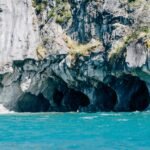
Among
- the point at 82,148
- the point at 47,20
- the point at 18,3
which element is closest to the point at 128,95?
the point at 47,20

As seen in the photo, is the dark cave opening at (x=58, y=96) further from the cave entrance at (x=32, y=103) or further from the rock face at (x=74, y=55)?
the cave entrance at (x=32, y=103)

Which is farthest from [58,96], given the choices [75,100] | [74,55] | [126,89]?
[126,89]

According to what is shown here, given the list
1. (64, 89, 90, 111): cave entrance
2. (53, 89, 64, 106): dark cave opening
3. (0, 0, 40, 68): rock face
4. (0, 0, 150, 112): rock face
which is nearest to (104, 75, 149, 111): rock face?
(0, 0, 150, 112): rock face

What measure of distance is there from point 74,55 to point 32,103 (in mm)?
13111

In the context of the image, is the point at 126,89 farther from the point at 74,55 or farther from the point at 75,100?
the point at 75,100

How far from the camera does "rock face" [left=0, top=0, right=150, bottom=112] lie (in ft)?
245

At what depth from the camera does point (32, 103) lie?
280 feet

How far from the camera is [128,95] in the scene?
7562 centimetres

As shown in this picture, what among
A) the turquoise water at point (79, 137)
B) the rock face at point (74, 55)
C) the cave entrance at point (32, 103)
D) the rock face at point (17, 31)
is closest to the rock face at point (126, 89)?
the rock face at point (74, 55)

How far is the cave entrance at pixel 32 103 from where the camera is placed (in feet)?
275

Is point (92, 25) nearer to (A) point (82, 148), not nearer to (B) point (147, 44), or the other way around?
(B) point (147, 44)

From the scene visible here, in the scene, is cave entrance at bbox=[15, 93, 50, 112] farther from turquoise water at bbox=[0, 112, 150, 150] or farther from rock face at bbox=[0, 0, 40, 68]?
turquoise water at bbox=[0, 112, 150, 150]

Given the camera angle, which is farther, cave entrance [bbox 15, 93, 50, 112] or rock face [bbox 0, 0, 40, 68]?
cave entrance [bbox 15, 93, 50, 112]

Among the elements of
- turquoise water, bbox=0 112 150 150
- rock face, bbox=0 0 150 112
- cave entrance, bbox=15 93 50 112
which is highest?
rock face, bbox=0 0 150 112
